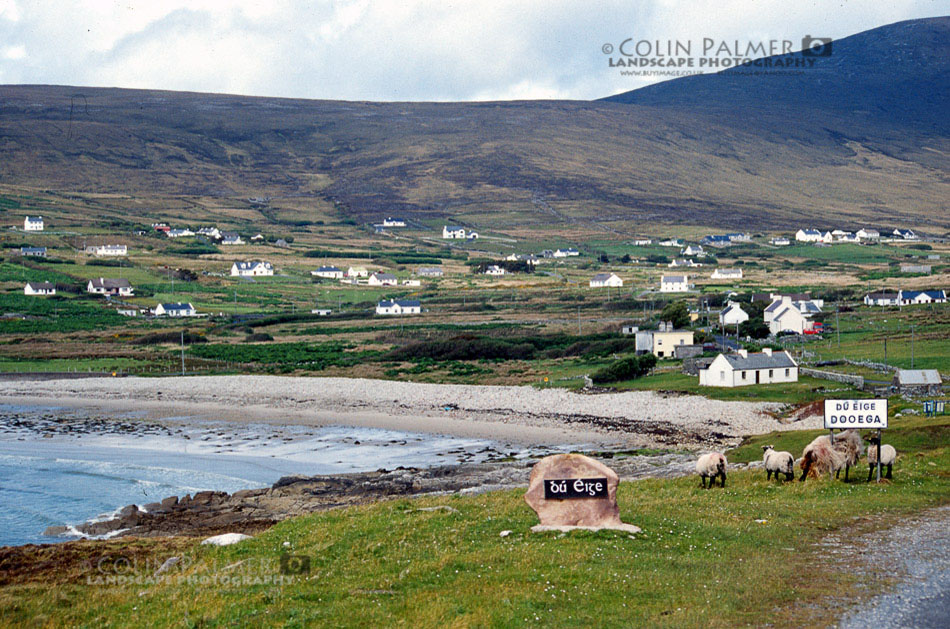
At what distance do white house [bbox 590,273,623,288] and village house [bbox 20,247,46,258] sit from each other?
93.9 metres

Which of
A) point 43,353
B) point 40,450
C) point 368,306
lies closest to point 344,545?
point 40,450

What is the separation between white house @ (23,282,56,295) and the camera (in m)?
130

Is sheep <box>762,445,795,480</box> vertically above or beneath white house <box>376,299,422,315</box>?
beneath

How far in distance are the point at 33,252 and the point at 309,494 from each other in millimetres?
146613

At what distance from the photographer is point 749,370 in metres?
57.8

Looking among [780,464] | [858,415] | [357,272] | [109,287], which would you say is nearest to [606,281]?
[357,272]

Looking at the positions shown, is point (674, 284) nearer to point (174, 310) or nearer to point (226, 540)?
point (174, 310)

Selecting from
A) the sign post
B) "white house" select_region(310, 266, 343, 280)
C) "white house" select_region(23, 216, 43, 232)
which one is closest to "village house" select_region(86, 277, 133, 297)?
"white house" select_region(310, 266, 343, 280)

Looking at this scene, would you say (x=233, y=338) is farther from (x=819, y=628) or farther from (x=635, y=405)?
(x=819, y=628)

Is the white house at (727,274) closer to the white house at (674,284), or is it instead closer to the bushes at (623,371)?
the white house at (674,284)

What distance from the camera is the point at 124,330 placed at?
363 ft

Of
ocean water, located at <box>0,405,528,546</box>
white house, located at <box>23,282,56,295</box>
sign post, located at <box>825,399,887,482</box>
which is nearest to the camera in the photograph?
sign post, located at <box>825,399,887,482</box>

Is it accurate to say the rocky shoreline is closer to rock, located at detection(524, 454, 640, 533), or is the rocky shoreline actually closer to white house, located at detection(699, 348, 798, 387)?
rock, located at detection(524, 454, 640, 533)

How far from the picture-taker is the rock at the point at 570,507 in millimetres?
18109
